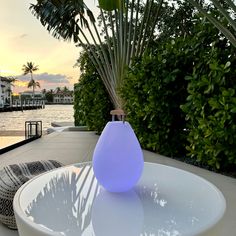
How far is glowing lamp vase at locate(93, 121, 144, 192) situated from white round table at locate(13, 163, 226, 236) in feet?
0.27

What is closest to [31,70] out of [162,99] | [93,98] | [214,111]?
[93,98]

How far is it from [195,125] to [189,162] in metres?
0.93

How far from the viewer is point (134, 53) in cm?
728

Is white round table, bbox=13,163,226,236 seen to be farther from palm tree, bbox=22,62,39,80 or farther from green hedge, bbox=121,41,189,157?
palm tree, bbox=22,62,39,80

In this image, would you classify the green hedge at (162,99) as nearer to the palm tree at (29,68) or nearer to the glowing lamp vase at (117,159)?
the glowing lamp vase at (117,159)

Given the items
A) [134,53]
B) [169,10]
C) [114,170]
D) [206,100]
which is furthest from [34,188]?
[169,10]

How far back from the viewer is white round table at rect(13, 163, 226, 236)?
48.2 inches

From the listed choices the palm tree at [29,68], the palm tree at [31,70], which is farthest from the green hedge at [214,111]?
the palm tree at [29,68]

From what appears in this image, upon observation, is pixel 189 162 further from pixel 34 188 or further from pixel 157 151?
pixel 34 188

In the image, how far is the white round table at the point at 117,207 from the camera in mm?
1225

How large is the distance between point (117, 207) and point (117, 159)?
0.25 metres

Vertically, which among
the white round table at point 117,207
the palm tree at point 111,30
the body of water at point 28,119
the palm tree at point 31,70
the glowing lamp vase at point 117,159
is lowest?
the body of water at point 28,119

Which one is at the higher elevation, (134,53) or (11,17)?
(11,17)

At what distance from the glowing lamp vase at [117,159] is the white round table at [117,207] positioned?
82 millimetres
